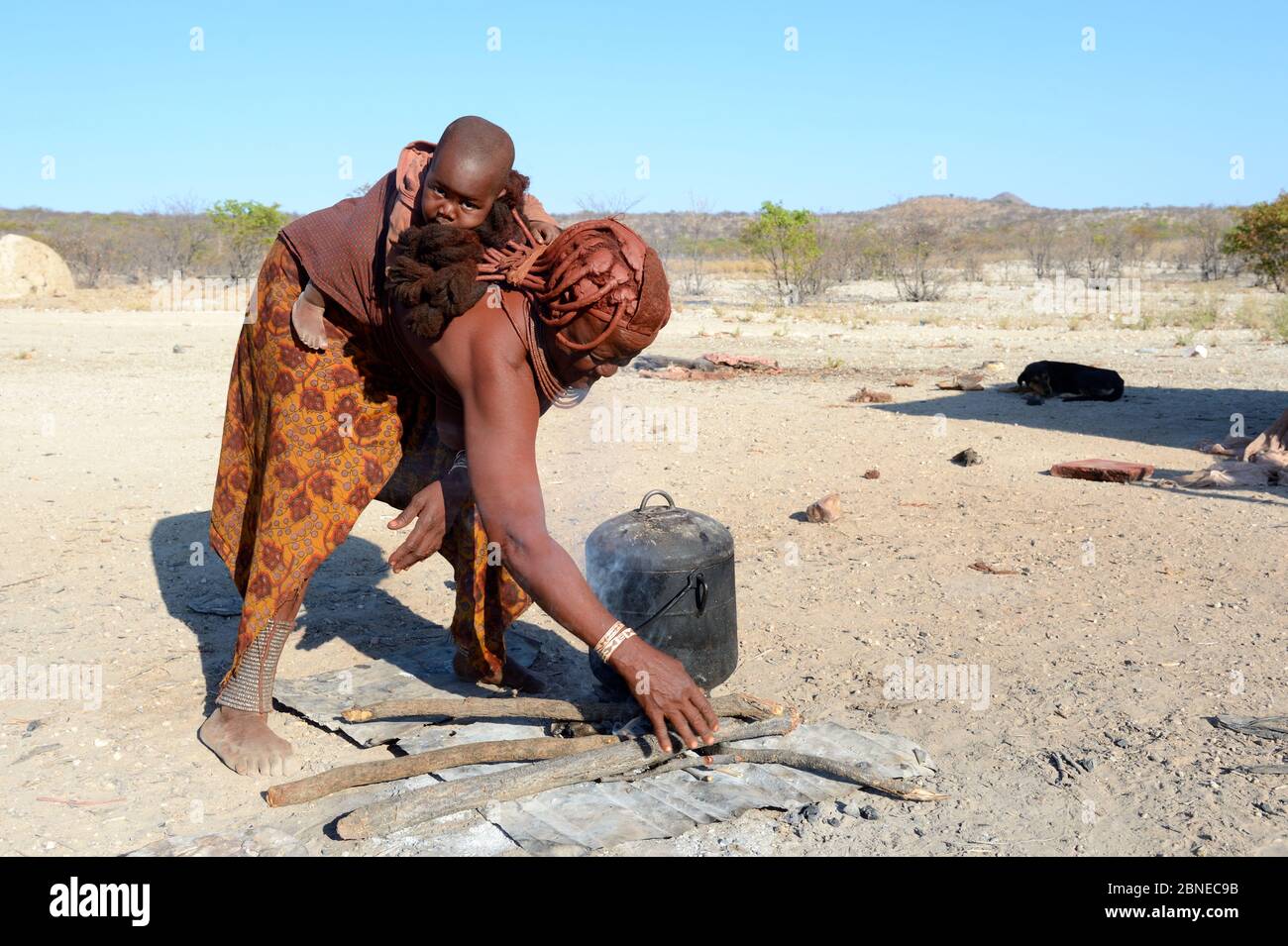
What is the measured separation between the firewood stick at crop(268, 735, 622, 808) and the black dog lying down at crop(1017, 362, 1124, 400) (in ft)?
25.4

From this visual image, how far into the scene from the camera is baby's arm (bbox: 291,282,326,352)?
337 cm

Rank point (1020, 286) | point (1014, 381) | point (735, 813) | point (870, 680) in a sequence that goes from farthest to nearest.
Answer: point (1020, 286)
point (1014, 381)
point (870, 680)
point (735, 813)

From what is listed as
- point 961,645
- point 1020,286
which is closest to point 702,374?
point 961,645

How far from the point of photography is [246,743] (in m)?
3.47

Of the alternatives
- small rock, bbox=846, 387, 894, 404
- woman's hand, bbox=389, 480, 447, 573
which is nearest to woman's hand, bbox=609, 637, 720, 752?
woman's hand, bbox=389, 480, 447, 573

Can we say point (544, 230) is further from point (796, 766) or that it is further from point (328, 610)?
point (328, 610)

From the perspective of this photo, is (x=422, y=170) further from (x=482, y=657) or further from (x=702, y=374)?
(x=702, y=374)

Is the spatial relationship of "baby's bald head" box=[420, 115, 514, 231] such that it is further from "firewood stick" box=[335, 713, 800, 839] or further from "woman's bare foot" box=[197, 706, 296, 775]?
"woman's bare foot" box=[197, 706, 296, 775]

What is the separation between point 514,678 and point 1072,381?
24.3ft

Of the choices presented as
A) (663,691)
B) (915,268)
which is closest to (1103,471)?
(663,691)

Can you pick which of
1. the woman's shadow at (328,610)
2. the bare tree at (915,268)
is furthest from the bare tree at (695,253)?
the woman's shadow at (328,610)

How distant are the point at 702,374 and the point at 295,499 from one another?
8.46 metres

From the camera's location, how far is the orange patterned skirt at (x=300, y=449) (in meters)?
3.44
